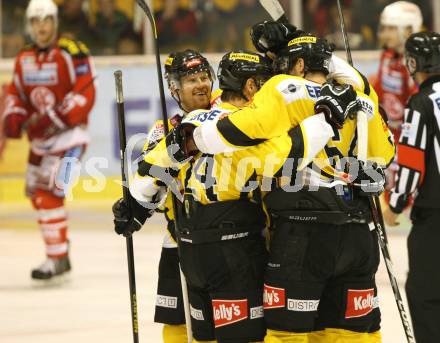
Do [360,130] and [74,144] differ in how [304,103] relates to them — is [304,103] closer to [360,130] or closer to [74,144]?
[360,130]

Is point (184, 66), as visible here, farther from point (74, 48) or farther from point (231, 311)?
point (74, 48)

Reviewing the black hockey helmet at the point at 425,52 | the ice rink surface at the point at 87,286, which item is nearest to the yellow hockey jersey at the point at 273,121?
the black hockey helmet at the point at 425,52

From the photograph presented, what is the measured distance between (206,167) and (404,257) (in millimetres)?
3914

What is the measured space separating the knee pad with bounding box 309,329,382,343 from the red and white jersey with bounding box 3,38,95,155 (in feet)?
11.7

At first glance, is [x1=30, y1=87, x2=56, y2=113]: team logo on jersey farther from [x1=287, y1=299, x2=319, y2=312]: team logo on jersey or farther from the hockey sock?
[x1=287, y1=299, x2=319, y2=312]: team logo on jersey

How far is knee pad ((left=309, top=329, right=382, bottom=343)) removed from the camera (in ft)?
12.2

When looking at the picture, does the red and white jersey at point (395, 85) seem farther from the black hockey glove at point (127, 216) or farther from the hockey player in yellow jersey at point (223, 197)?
the hockey player in yellow jersey at point (223, 197)

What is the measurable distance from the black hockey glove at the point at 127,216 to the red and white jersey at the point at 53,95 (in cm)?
319

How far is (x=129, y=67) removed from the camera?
32.6 feet

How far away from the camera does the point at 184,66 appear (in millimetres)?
3904

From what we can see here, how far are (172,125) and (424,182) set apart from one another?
99 cm

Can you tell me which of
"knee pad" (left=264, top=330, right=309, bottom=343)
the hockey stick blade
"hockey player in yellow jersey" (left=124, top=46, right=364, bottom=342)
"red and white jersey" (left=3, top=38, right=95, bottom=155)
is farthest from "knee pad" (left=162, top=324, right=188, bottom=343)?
"red and white jersey" (left=3, top=38, right=95, bottom=155)

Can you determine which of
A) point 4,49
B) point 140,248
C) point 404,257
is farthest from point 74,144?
point 4,49

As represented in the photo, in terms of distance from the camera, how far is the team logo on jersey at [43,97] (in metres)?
7.23
